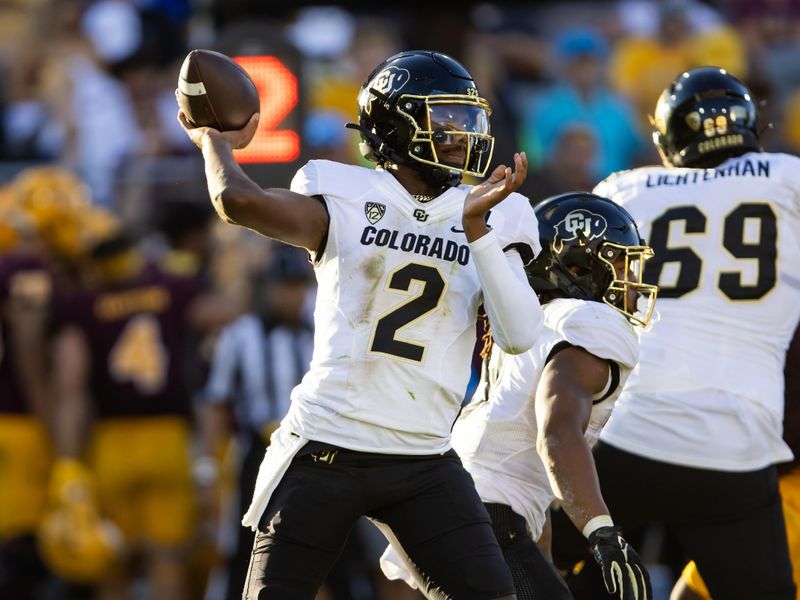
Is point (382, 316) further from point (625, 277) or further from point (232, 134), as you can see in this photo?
point (625, 277)

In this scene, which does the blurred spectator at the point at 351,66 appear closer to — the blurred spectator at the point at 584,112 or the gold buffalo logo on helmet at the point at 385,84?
the blurred spectator at the point at 584,112

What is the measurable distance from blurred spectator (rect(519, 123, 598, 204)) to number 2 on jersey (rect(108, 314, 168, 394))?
229 centimetres

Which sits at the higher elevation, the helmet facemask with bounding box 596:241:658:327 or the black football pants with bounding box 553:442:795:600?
the helmet facemask with bounding box 596:241:658:327

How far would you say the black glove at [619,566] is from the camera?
4.00 metres

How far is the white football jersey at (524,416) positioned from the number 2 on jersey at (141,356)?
3765 mm

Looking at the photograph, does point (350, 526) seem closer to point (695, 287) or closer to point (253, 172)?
point (695, 287)

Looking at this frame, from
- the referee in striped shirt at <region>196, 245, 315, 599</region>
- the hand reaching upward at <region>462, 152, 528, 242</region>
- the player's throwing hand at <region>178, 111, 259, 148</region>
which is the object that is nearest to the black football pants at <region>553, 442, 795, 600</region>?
the hand reaching upward at <region>462, 152, 528, 242</region>

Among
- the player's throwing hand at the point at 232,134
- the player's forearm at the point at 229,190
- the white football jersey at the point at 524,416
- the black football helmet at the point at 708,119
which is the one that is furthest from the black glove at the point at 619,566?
the black football helmet at the point at 708,119

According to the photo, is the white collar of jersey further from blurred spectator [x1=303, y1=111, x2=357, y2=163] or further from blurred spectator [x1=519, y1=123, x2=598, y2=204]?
blurred spectator [x1=303, y1=111, x2=357, y2=163]

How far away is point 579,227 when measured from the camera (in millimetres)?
4613

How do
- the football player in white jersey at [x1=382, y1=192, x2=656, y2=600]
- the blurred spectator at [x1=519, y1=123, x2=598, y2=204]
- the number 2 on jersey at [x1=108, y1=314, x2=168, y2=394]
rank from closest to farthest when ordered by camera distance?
the football player in white jersey at [x1=382, y1=192, x2=656, y2=600] → the number 2 on jersey at [x1=108, y1=314, x2=168, y2=394] → the blurred spectator at [x1=519, y1=123, x2=598, y2=204]

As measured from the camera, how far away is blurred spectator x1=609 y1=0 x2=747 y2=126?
32.2 ft

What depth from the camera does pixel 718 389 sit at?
5.05m

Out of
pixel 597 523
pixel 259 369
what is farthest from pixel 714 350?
pixel 259 369
